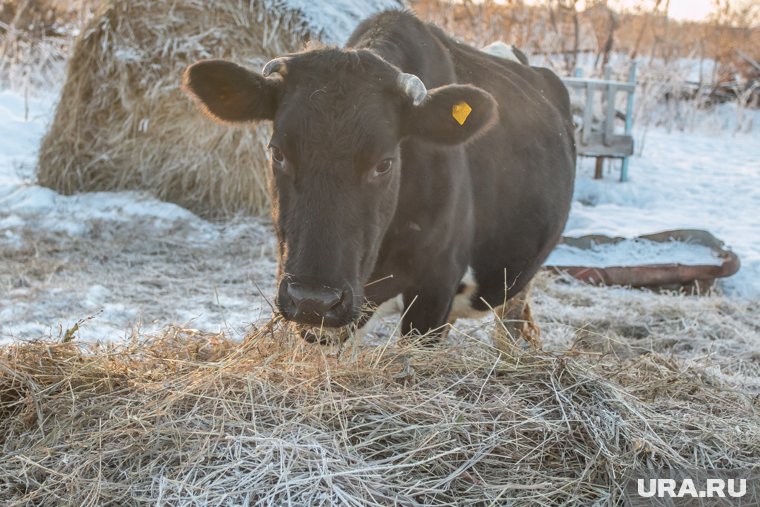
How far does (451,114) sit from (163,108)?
6.20 m

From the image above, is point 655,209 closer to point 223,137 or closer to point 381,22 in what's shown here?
point 223,137

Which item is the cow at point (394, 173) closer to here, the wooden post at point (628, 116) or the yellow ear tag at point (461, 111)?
the yellow ear tag at point (461, 111)

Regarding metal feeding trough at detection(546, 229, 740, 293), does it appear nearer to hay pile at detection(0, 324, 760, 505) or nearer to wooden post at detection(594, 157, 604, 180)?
hay pile at detection(0, 324, 760, 505)

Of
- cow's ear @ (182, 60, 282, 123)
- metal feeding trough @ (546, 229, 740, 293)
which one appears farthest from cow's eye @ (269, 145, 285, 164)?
metal feeding trough @ (546, 229, 740, 293)

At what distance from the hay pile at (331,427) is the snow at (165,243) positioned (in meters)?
0.31

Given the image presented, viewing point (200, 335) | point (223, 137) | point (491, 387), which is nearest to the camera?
point (491, 387)

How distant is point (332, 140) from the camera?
2.95 m

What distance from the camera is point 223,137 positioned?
8.56 m

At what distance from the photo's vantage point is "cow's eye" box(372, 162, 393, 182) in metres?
3.08

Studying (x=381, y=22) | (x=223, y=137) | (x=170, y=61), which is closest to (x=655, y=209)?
(x=223, y=137)

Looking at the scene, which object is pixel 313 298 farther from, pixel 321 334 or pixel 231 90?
pixel 231 90

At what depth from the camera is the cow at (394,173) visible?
9.59 feet

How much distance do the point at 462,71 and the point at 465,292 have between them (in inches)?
47.7

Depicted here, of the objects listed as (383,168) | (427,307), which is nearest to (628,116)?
(427,307)
